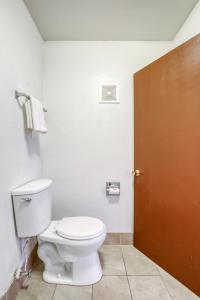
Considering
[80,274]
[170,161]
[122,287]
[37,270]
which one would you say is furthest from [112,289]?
[170,161]

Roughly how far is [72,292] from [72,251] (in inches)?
11.5

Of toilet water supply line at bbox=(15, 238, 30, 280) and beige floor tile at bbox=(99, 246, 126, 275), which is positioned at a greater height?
toilet water supply line at bbox=(15, 238, 30, 280)

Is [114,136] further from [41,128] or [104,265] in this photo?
[104,265]

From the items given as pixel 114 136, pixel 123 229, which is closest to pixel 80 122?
pixel 114 136

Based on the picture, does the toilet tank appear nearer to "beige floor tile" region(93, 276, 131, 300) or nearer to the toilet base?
the toilet base

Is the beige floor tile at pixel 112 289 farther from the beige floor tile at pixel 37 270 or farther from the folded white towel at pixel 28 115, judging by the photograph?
the folded white towel at pixel 28 115

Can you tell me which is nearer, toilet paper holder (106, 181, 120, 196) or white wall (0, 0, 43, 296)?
white wall (0, 0, 43, 296)

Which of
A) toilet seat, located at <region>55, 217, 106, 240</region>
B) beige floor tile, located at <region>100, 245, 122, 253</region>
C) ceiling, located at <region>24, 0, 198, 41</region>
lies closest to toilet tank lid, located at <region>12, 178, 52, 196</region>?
toilet seat, located at <region>55, 217, 106, 240</region>

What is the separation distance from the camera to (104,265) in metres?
1.62

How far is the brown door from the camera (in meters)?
1.28

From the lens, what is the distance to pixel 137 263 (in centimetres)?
165

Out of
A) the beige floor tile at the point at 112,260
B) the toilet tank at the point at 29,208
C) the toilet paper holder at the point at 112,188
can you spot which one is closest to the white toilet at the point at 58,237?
the toilet tank at the point at 29,208

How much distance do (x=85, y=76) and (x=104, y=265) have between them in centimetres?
190

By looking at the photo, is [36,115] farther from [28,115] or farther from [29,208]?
[29,208]
